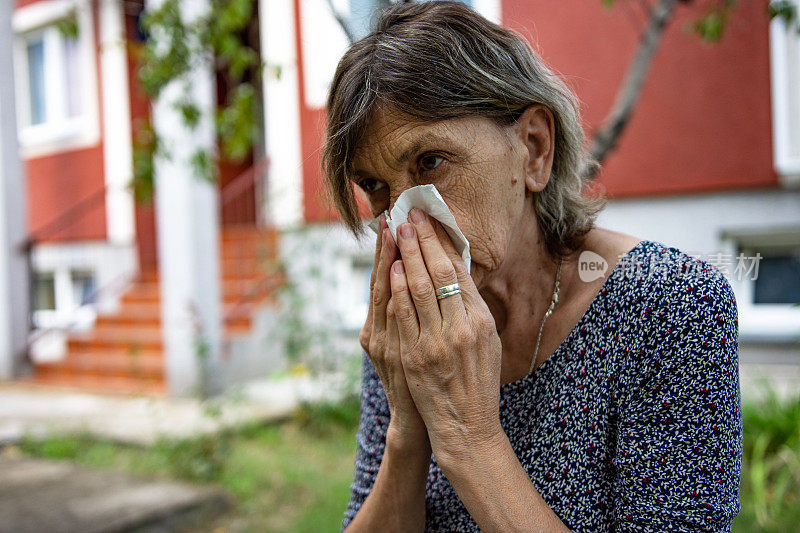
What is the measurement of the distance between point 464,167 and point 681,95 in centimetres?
517

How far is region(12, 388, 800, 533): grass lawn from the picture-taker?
3596 mm

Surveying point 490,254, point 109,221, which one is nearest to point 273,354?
point 109,221

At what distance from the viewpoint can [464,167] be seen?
4.93ft

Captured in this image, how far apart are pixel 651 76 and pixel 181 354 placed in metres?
4.95

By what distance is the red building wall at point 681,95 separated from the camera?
Result: 18.7 feet

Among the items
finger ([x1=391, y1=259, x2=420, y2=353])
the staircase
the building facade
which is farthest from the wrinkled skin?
the staircase

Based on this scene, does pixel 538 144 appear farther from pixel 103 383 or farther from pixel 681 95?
pixel 103 383

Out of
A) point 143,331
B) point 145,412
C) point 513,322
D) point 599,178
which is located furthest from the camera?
point 143,331

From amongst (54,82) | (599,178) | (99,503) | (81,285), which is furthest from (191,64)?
(54,82)

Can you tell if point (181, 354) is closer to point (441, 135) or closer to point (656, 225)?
point (656, 225)

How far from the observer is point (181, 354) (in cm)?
652

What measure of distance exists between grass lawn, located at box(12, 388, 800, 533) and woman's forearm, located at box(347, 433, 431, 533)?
7.09 feet

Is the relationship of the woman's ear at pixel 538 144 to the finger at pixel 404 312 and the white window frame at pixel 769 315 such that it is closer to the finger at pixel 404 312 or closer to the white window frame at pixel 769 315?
A: the finger at pixel 404 312

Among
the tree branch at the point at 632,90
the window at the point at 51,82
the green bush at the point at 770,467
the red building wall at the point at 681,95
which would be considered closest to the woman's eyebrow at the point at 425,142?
the tree branch at the point at 632,90
